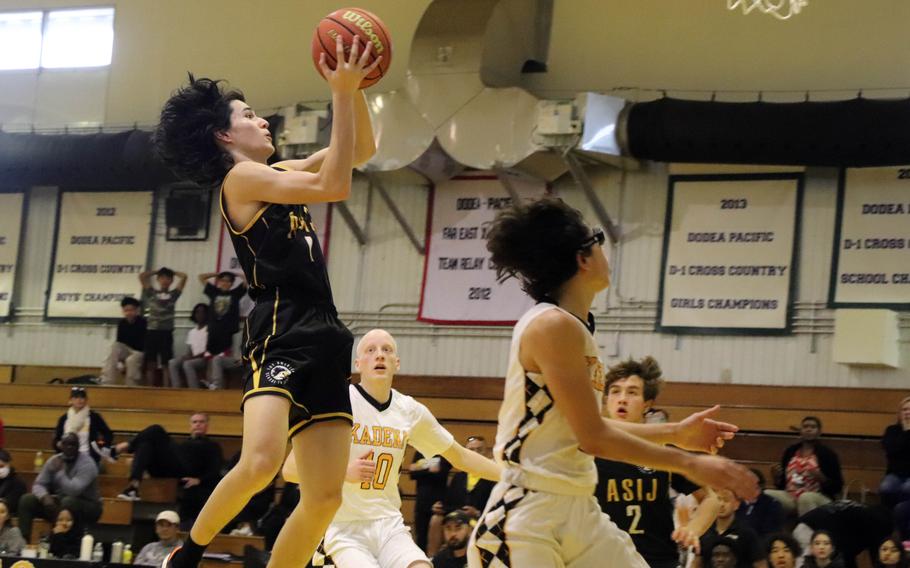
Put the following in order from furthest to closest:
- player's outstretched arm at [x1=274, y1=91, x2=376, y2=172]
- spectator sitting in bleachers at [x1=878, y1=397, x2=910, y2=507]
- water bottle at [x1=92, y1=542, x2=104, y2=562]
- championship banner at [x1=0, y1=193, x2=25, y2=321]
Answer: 1. championship banner at [x1=0, y1=193, x2=25, y2=321]
2. water bottle at [x1=92, y1=542, x2=104, y2=562]
3. spectator sitting in bleachers at [x1=878, y1=397, x2=910, y2=507]
4. player's outstretched arm at [x1=274, y1=91, x2=376, y2=172]

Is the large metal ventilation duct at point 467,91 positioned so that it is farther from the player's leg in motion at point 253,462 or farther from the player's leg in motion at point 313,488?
the player's leg in motion at point 253,462

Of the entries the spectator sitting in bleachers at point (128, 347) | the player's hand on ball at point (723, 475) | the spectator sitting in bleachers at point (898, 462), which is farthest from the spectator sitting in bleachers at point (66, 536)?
the player's hand on ball at point (723, 475)

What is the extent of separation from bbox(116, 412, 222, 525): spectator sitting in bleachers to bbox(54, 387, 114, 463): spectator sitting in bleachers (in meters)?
0.22

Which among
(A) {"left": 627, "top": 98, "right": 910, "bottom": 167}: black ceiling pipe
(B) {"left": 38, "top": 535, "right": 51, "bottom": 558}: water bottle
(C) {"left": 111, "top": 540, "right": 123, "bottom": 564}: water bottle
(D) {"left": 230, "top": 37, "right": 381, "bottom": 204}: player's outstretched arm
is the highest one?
(A) {"left": 627, "top": 98, "right": 910, "bottom": 167}: black ceiling pipe

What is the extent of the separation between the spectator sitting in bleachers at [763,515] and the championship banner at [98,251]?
10471mm

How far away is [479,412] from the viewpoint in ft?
46.7

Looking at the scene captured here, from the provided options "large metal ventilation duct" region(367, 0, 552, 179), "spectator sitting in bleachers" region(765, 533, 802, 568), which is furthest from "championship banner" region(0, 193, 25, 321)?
"spectator sitting in bleachers" region(765, 533, 802, 568)

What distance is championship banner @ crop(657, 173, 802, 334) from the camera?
46.4 feet

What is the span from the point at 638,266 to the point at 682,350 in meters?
1.17

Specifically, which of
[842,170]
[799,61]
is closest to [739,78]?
[799,61]

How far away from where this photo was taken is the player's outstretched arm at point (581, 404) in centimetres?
346

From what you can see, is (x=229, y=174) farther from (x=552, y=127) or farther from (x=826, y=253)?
(x=826, y=253)

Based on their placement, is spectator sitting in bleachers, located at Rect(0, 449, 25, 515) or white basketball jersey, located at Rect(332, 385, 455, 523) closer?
white basketball jersey, located at Rect(332, 385, 455, 523)

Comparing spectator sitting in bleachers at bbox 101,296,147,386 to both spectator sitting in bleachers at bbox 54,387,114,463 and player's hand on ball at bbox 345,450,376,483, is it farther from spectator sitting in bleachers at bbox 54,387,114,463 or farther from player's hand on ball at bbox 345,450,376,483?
player's hand on ball at bbox 345,450,376,483
